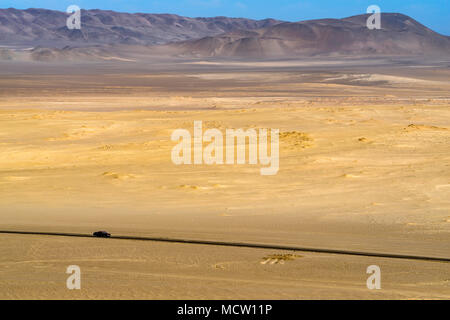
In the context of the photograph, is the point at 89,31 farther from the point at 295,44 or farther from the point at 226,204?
the point at 226,204

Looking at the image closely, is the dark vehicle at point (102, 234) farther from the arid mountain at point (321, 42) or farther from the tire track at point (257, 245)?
the arid mountain at point (321, 42)

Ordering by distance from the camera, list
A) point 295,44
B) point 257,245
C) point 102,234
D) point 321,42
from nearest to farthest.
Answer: point 257,245 < point 102,234 < point 295,44 < point 321,42

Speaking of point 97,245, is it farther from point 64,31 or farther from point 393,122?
point 64,31

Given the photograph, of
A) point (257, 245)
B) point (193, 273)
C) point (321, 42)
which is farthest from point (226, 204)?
point (321, 42)

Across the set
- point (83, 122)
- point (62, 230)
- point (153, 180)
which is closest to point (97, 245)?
point (62, 230)

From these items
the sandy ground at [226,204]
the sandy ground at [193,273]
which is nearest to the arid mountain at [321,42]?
the sandy ground at [226,204]
